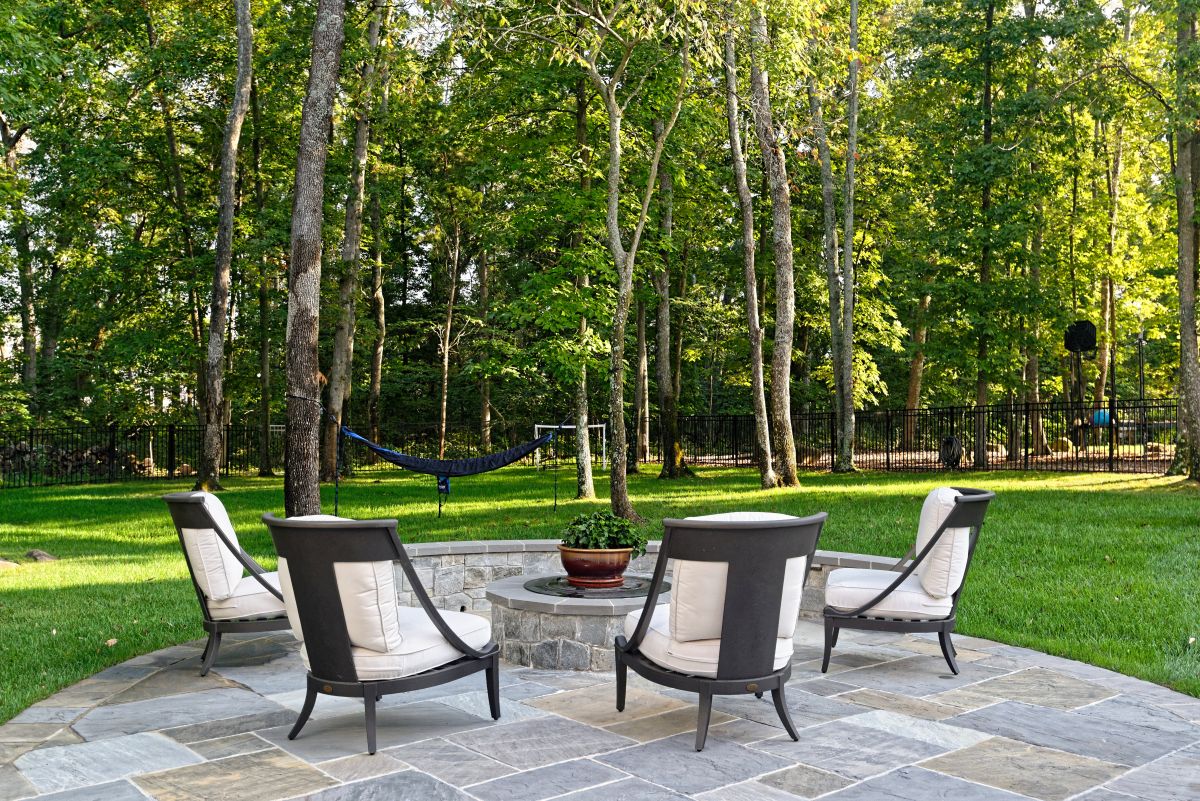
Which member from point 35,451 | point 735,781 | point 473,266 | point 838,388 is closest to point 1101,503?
point 838,388

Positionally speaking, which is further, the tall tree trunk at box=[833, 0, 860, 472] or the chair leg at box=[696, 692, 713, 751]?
the tall tree trunk at box=[833, 0, 860, 472]

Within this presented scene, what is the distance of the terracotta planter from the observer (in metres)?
5.09

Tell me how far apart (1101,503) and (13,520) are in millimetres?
13695

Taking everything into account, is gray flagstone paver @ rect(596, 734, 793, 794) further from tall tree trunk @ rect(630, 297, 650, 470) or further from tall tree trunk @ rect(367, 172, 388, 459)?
tall tree trunk @ rect(367, 172, 388, 459)

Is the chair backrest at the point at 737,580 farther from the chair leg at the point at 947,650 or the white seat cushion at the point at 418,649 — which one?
the chair leg at the point at 947,650

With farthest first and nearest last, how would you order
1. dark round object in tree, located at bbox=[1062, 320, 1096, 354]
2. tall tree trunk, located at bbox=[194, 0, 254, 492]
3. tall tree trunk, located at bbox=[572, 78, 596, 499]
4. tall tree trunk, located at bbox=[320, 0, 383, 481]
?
1. dark round object in tree, located at bbox=[1062, 320, 1096, 354]
2. tall tree trunk, located at bbox=[320, 0, 383, 481]
3. tall tree trunk, located at bbox=[194, 0, 254, 492]
4. tall tree trunk, located at bbox=[572, 78, 596, 499]

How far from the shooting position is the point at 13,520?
1248 centimetres

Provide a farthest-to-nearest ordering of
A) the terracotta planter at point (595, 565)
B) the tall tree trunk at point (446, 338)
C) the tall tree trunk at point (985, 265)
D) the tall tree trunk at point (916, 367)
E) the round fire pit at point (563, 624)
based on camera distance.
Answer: the tall tree trunk at point (446, 338) → the tall tree trunk at point (916, 367) → the tall tree trunk at point (985, 265) → the terracotta planter at point (595, 565) → the round fire pit at point (563, 624)

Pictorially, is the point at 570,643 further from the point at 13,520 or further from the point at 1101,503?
the point at 13,520

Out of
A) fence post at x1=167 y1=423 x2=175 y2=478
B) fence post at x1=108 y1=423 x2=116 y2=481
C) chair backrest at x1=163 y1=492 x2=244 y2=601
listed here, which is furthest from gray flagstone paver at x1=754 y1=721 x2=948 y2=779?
fence post at x1=108 y1=423 x2=116 y2=481

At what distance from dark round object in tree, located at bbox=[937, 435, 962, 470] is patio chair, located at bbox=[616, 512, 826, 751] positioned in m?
15.2

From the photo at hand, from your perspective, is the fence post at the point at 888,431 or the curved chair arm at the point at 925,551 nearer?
the curved chair arm at the point at 925,551

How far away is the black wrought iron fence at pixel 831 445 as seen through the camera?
18344mm

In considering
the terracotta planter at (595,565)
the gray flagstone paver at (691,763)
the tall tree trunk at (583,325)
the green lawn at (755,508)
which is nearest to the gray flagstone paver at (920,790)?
the gray flagstone paver at (691,763)
